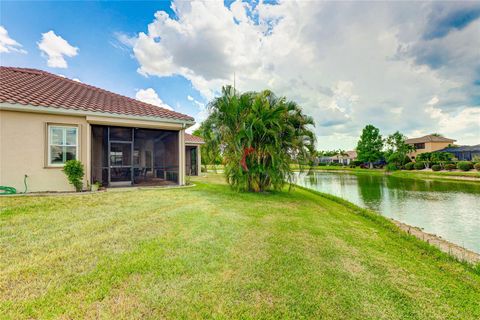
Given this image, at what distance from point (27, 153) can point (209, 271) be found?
27.9ft

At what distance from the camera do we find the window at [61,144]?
774cm

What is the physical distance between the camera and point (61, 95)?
883 centimetres

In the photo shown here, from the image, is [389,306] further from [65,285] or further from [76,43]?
[76,43]

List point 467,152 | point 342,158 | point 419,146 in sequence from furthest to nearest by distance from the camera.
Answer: point 342,158 → point 419,146 → point 467,152

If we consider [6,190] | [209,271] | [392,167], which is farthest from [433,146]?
[6,190]

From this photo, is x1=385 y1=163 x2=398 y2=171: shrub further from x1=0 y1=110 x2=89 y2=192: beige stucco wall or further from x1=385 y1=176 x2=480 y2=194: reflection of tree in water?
x1=0 y1=110 x2=89 y2=192: beige stucco wall

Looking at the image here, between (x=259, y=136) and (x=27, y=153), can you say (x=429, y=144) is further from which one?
(x=27, y=153)

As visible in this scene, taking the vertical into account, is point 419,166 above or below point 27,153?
below

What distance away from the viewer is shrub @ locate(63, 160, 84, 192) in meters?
7.52

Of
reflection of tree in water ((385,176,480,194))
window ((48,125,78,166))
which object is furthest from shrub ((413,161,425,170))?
window ((48,125,78,166))

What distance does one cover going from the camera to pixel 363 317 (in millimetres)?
2199

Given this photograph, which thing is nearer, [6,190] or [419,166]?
[6,190]

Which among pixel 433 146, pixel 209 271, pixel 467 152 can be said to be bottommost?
pixel 209 271

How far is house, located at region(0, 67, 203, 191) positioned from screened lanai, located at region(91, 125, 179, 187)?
0.14 ft
